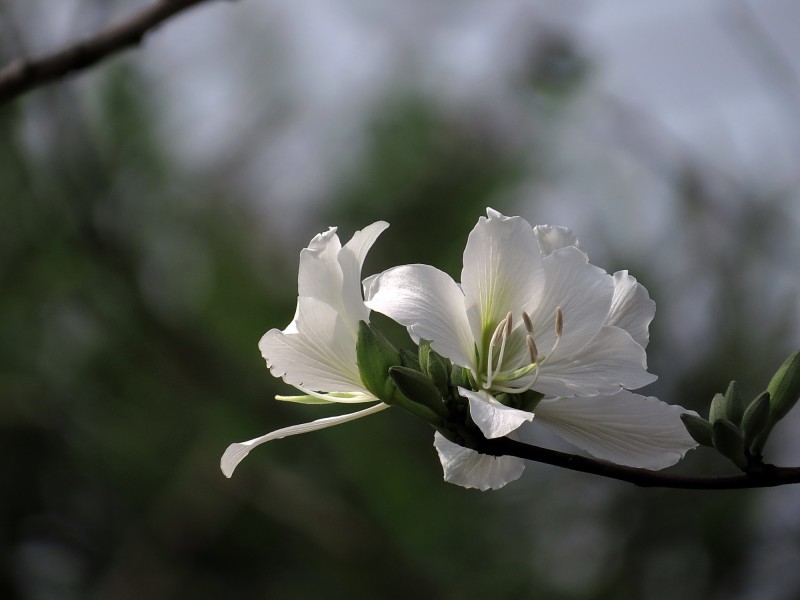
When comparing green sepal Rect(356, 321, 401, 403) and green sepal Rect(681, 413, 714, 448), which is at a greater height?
green sepal Rect(356, 321, 401, 403)

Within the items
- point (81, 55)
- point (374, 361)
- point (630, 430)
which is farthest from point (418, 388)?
point (81, 55)

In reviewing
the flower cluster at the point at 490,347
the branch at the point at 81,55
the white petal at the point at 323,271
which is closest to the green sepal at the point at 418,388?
the flower cluster at the point at 490,347

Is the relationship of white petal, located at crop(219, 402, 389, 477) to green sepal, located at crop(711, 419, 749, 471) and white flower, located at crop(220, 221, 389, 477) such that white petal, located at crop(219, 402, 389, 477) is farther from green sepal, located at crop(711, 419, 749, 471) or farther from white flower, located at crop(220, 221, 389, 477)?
green sepal, located at crop(711, 419, 749, 471)

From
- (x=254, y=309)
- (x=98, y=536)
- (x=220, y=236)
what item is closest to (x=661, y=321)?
(x=254, y=309)

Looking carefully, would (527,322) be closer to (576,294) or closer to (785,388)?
(576,294)

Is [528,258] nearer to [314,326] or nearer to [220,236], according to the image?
[314,326]

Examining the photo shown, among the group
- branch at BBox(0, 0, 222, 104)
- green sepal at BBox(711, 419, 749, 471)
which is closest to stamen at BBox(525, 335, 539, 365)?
green sepal at BBox(711, 419, 749, 471)
